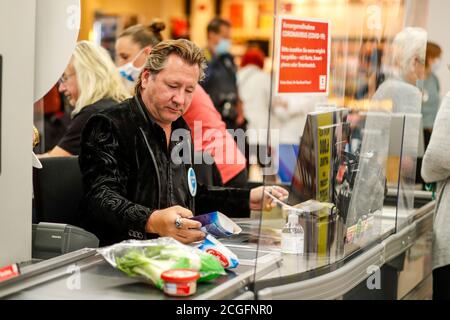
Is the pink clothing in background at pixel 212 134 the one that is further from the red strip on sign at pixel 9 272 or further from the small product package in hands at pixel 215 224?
the red strip on sign at pixel 9 272

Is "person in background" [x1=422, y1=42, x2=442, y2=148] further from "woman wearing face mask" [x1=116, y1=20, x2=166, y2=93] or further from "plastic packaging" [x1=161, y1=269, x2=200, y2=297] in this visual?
"plastic packaging" [x1=161, y1=269, x2=200, y2=297]

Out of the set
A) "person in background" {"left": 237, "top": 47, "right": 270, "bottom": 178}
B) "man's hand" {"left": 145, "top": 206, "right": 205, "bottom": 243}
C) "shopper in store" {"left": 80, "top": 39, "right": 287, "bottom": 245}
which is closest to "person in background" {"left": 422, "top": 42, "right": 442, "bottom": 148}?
"person in background" {"left": 237, "top": 47, "right": 270, "bottom": 178}

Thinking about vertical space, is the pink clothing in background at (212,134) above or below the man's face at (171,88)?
below

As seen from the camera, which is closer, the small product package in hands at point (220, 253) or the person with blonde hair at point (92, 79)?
the small product package in hands at point (220, 253)

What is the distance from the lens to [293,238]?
9.05 feet

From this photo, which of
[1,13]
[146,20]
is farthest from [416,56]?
[146,20]

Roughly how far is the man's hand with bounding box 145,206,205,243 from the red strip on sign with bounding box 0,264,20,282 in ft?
1.73

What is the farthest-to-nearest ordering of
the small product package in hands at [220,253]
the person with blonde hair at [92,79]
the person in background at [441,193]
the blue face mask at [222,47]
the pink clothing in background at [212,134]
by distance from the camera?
the blue face mask at [222,47]
the pink clothing in background at [212,134]
the person with blonde hair at [92,79]
the person in background at [441,193]
the small product package in hands at [220,253]

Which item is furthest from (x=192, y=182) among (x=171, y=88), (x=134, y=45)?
(x=134, y=45)

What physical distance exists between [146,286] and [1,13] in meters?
0.94

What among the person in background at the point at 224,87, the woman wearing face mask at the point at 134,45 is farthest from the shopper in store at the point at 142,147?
the person in background at the point at 224,87

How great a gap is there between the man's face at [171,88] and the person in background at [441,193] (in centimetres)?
112

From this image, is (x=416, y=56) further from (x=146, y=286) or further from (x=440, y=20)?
(x=440, y=20)

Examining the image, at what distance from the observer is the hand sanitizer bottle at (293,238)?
9.07 ft
